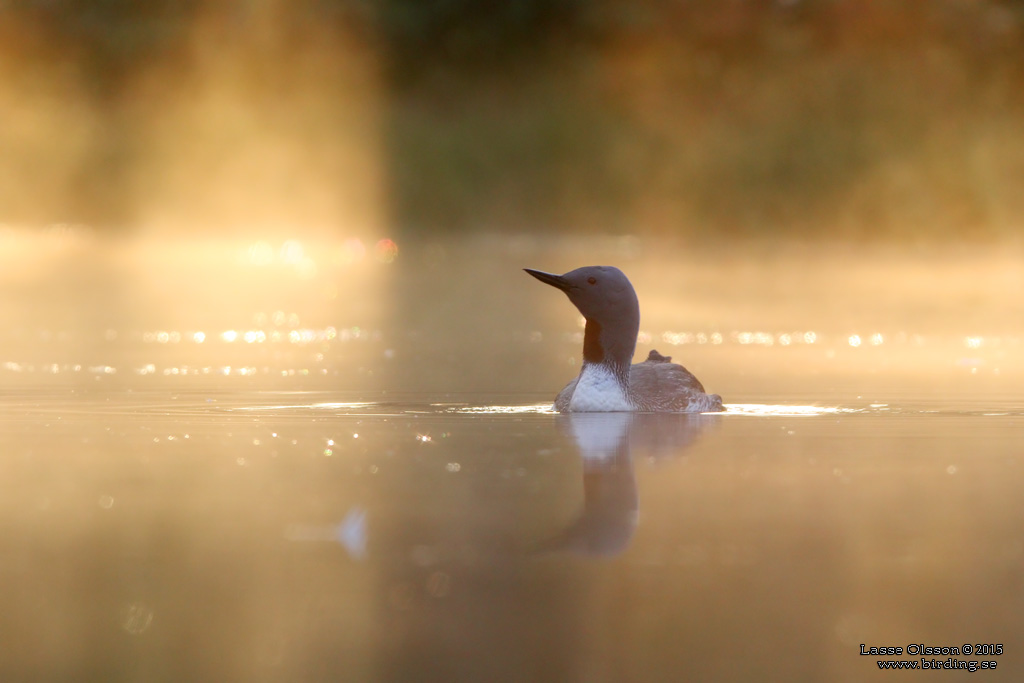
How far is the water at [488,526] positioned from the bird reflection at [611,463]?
2 cm

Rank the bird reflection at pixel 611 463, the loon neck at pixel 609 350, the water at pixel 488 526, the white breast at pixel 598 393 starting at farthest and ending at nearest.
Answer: the loon neck at pixel 609 350 → the white breast at pixel 598 393 → the bird reflection at pixel 611 463 → the water at pixel 488 526

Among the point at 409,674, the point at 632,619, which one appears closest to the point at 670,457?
the point at 632,619

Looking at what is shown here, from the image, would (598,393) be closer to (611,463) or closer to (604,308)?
(604,308)

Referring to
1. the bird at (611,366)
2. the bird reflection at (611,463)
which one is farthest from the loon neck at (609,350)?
the bird reflection at (611,463)

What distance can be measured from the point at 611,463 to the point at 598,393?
1970 millimetres

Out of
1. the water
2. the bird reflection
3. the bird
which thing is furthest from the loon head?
the water

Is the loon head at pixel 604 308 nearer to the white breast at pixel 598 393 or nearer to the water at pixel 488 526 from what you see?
the white breast at pixel 598 393

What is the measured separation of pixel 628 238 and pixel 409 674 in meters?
32.4

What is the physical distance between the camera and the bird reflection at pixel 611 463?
4.42 meters

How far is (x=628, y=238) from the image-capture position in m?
35.4

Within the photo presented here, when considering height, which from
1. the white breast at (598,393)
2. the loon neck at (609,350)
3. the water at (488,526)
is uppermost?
the loon neck at (609,350)

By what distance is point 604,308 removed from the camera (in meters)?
8.12

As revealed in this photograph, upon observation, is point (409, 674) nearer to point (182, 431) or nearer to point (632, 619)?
point (632, 619)

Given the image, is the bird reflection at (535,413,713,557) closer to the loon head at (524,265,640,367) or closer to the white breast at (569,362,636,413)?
the white breast at (569,362,636,413)
